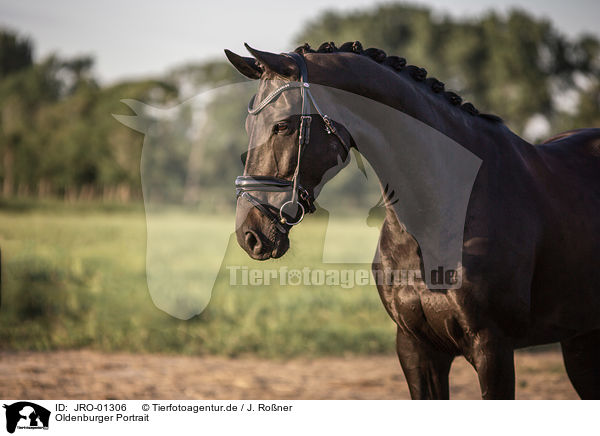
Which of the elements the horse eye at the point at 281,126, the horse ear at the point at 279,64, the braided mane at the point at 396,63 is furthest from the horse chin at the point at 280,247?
the braided mane at the point at 396,63

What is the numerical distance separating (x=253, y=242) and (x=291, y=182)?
0.30 m

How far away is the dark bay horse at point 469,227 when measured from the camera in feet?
8.04

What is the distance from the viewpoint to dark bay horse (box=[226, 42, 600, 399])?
8.04 ft

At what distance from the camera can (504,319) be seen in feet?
8.52

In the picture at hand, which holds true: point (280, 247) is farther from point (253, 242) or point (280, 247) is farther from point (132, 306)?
point (132, 306)

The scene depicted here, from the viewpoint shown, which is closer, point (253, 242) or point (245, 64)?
point (253, 242)

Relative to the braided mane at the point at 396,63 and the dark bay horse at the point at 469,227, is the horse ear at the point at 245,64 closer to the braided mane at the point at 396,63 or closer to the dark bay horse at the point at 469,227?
the dark bay horse at the point at 469,227
